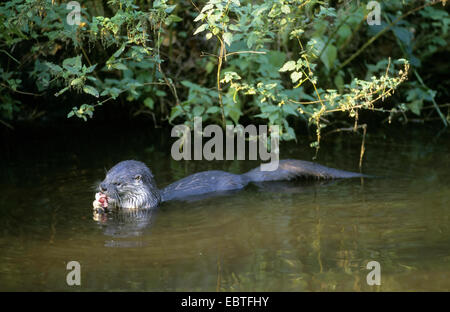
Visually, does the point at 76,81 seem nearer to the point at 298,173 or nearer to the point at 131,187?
the point at 131,187

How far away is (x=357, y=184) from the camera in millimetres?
5668

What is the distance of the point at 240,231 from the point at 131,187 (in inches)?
49.2

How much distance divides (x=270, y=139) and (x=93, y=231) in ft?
8.12

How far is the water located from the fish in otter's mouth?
0.17 m

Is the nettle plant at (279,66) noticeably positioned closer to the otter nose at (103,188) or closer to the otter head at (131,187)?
the otter head at (131,187)

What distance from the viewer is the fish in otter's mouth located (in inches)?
210

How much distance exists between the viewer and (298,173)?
601 cm

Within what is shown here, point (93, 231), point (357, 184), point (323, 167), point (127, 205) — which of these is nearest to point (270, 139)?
point (323, 167)

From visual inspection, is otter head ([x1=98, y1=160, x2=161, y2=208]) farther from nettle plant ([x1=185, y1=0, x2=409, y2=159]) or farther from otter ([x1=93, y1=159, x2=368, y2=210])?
nettle plant ([x1=185, y1=0, x2=409, y2=159])


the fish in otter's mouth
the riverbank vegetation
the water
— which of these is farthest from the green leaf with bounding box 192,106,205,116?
the fish in otter's mouth

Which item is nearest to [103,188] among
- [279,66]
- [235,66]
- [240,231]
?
[240,231]

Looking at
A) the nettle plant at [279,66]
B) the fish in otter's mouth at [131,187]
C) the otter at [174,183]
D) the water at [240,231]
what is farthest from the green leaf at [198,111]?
the fish in otter's mouth at [131,187]

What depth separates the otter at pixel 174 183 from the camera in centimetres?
535

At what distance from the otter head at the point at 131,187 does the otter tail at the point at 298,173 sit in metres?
1.02
